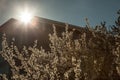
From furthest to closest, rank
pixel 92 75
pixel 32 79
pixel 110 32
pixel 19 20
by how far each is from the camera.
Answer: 1. pixel 19 20
2. pixel 110 32
3. pixel 32 79
4. pixel 92 75

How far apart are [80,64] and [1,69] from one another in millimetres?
14184

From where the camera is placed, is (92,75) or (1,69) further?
(1,69)

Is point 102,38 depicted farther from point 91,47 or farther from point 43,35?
point 43,35

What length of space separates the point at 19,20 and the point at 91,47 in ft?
41.2

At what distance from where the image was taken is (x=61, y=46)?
927cm

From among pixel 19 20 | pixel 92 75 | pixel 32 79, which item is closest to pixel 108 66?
pixel 92 75

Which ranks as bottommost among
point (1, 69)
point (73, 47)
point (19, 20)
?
point (1, 69)

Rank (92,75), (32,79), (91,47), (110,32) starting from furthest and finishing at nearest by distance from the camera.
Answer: (110,32), (91,47), (32,79), (92,75)

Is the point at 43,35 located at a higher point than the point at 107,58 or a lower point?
higher

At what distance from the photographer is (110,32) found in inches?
395

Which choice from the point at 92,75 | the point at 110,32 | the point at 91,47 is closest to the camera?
the point at 92,75

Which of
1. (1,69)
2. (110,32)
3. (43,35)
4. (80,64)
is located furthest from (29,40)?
(80,64)

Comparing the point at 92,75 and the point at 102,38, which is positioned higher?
the point at 102,38

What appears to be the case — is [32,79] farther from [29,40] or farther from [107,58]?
[29,40]
